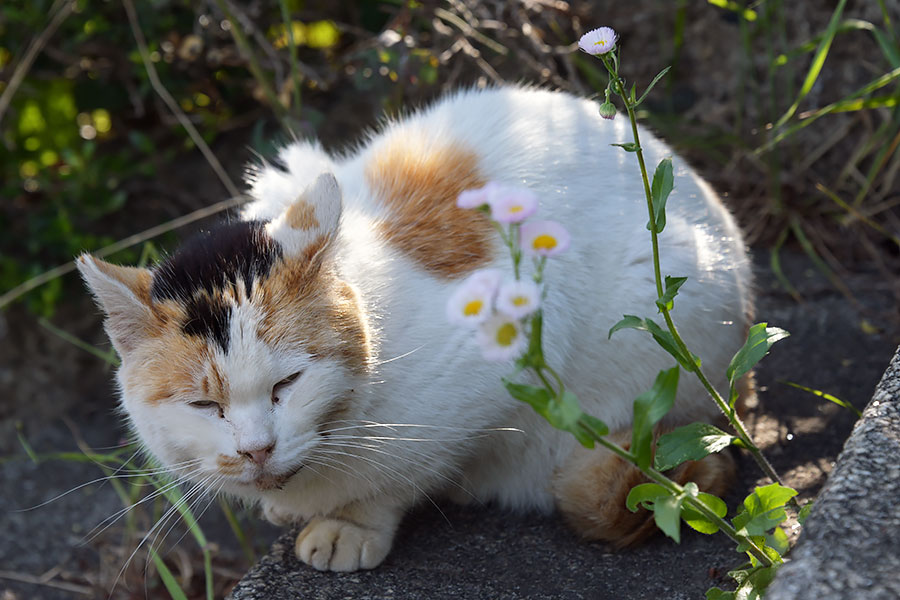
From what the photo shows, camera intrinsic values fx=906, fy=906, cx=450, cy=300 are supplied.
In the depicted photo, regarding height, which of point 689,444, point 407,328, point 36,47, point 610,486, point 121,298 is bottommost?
point 610,486

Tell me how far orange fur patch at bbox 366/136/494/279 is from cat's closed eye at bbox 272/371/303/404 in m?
0.39

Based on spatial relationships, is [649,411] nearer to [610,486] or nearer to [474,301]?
[474,301]

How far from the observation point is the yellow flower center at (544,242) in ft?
3.43

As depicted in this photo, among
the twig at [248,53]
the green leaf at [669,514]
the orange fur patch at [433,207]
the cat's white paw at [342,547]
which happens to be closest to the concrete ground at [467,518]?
the cat's white paw at [342,547]

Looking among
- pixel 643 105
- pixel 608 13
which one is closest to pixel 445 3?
pixel 608 13

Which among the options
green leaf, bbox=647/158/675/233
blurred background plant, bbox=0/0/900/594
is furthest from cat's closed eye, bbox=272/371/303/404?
blurred background plant, bbox=0/0/900/594

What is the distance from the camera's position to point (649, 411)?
1.15 metres

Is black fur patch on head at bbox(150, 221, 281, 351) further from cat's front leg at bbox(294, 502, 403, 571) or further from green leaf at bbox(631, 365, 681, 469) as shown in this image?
green leaf at bbox(631, 365, 681, 469)

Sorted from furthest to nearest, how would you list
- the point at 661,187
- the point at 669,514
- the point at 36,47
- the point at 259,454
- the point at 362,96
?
the point at 362,96
the point at 36,47
the point at 259,454
the point at 661,187
the point at 669,514

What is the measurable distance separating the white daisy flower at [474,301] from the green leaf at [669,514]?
1.17 ft

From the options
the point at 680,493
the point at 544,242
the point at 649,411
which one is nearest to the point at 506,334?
the point at 544,242

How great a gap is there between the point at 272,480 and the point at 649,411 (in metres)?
0.65

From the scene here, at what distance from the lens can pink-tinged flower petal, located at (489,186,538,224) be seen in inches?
39.8

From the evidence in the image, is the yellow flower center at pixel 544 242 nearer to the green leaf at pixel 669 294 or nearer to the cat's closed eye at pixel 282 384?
the green leaf at pixel 669 294
